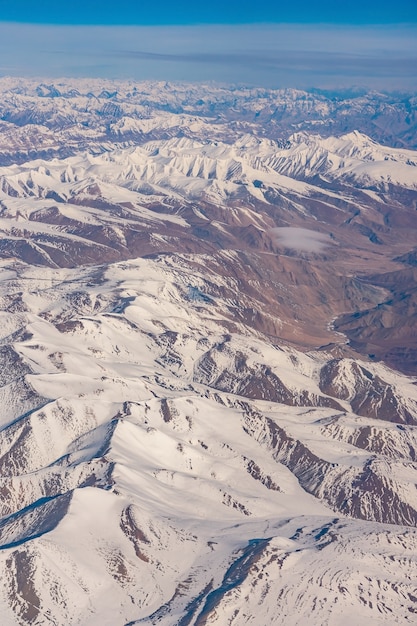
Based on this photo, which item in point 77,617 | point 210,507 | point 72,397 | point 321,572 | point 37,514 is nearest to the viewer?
point 77,617

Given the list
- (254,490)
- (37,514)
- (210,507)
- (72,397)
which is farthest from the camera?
(72,397)

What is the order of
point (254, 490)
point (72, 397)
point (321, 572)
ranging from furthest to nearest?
1. point (72, 397)
2. point (254, 490)
3. point (321, 572)

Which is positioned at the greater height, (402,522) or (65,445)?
(65,445)

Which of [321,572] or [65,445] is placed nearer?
[321,572]

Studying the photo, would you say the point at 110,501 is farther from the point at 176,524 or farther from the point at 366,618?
the point at 366,618

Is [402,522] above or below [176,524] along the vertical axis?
below

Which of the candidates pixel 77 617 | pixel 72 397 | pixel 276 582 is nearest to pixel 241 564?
pixel 276 582

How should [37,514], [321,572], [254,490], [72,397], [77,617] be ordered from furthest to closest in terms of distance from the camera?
[72,397] → [254,490] → [37,514] → [321,572] → [77,617]

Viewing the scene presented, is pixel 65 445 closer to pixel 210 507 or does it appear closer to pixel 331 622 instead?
pixel 210 507

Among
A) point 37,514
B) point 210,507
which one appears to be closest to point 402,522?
point 210,507
